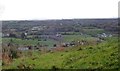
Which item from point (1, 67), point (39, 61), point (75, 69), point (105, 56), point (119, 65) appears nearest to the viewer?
point (119, 65)

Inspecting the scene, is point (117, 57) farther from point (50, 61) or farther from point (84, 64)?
point (50, 61)

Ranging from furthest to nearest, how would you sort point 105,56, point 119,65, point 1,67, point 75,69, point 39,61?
point 39,61, point 1,67, point 105,56, point 75,69, point 119,65

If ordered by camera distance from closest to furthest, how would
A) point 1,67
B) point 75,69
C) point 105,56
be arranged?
1. point 75,69
2. point 105,56
3. point 1,67

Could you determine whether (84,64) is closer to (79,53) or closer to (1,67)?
(79,53)

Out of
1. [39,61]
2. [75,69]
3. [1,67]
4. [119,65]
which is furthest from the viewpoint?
[39,61]

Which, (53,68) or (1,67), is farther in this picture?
(1,67)

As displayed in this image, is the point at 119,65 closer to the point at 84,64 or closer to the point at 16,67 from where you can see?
the point at 84,64

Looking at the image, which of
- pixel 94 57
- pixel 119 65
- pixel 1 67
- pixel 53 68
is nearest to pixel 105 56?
pixel 94 57

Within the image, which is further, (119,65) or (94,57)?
(94,57)

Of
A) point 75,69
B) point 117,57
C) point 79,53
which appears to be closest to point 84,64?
point 75,69
